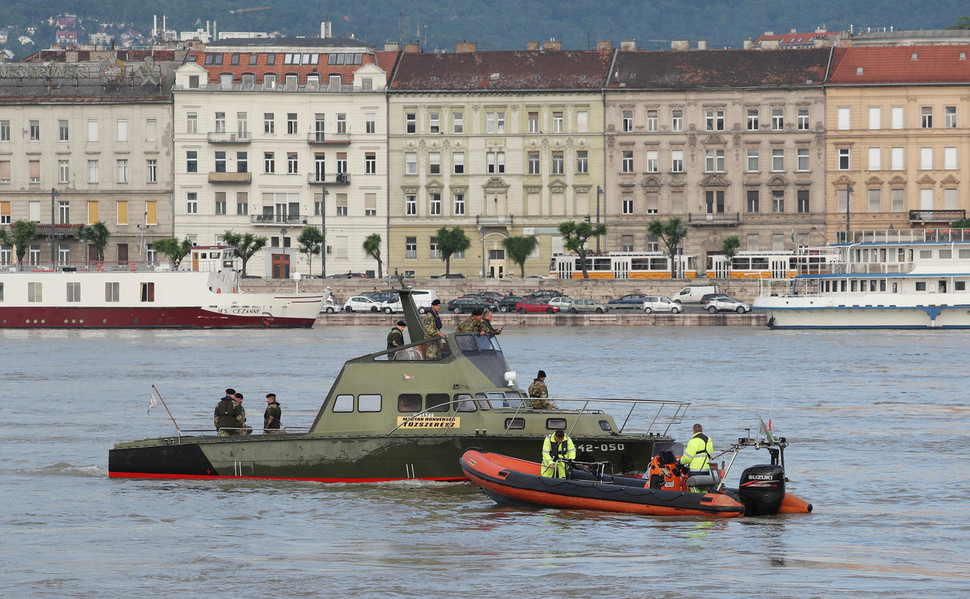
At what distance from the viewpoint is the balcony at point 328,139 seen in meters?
108

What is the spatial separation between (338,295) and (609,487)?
7299 centimetres

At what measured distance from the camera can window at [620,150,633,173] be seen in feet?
351

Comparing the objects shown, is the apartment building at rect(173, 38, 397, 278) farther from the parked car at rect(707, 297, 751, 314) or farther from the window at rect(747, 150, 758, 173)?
the parked car at rect(707, 297, 751, 314)

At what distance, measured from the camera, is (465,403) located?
1072 inches

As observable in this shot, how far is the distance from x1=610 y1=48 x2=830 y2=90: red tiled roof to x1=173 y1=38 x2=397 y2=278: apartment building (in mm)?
17441

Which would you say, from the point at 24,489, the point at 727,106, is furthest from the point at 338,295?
the point at 24,489

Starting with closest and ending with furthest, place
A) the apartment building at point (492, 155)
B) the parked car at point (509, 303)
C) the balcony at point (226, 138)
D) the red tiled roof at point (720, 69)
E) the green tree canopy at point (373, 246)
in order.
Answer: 1. the parked car at point (509, 303)
2. the green tree canopy at point (373, 246)
3. the red tiled roof at point (720, 69)
4. the apartment building at point (492, 155)
5. the balcony at point (226, 138)

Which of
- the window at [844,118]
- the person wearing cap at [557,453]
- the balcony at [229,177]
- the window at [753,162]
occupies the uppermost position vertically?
the window at [844,118]

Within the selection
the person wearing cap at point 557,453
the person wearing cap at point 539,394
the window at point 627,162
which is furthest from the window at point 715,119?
the person wearing cap at point 557,453

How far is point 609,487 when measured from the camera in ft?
80.7

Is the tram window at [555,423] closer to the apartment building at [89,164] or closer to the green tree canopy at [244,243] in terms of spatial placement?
the green tree canopy at [244,243]

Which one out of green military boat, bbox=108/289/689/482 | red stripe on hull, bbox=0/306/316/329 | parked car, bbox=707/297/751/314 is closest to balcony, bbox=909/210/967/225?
parked car, bbox=707/297/751/314

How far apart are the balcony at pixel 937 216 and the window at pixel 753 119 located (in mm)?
11905

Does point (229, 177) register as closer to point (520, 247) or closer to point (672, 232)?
point (520, 247)
